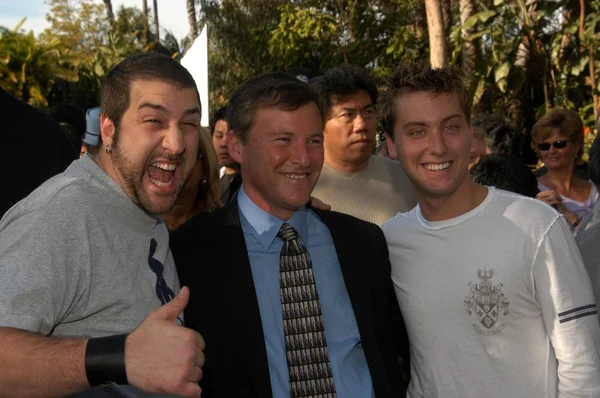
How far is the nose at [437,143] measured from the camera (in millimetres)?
2904

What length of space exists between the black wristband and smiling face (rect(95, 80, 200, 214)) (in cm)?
66

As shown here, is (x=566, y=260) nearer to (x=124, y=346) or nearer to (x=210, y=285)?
(x=210, y=285)

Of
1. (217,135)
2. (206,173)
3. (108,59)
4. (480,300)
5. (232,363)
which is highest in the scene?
(108,59)

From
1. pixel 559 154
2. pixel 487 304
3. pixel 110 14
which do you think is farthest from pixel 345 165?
pixel 110 14

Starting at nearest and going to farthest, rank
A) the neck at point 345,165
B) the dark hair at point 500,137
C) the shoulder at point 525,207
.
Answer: the shoulder at point 525,207 → the neck at point 345,165 → the dark hair at point 500,137

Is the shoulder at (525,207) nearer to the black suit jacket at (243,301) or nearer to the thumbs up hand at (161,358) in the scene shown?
the black suit jacket at (243,301)

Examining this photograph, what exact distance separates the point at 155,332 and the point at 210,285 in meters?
1.00

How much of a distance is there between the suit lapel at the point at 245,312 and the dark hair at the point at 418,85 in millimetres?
854

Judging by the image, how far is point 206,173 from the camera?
4.84 m

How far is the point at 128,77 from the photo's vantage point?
2.40 m

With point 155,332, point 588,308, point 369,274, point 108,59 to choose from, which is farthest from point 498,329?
point 108,59

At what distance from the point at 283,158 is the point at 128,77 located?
857 mm

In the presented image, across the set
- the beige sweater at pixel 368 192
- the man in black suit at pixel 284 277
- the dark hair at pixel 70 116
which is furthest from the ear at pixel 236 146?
the dark hair at pixel 70 116

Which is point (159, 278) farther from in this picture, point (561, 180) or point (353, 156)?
point (561, 180)
